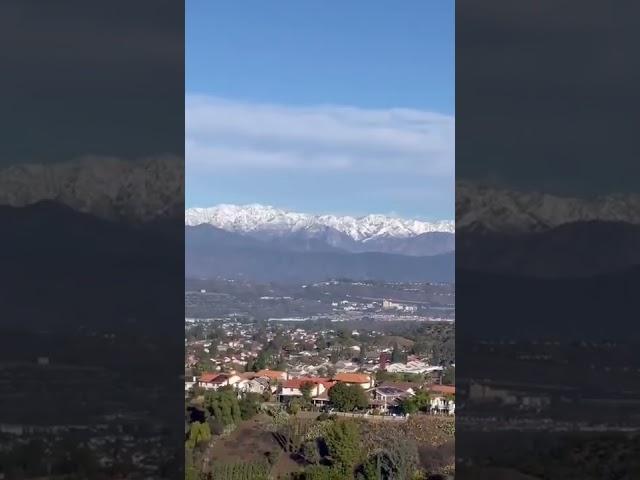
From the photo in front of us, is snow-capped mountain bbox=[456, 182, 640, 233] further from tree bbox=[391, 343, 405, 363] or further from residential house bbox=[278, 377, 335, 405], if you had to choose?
tree bbox=[391, 343, 405, 363]

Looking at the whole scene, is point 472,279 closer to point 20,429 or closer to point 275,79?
point 20,429

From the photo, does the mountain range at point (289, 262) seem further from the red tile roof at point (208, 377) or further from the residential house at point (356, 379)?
the residential house at point (356, 379)

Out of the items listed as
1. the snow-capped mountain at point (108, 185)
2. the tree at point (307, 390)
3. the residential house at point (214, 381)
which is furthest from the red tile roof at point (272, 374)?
the snow-capped mountain at point (108, 185)

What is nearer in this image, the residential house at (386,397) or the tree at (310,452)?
the tree at (310,452)

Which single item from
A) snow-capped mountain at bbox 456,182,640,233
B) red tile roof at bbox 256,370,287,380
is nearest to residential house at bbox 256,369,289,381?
red tile roof at bbox 256,370,287,380

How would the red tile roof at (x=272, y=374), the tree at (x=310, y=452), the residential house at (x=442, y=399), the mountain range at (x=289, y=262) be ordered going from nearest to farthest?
the tree at (x=310, y=452), the residential house at (x=442, y=399), the mountain range at (x=289, y=262), the red tile roof at (x=272, y=374)

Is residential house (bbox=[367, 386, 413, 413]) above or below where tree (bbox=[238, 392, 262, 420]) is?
below
